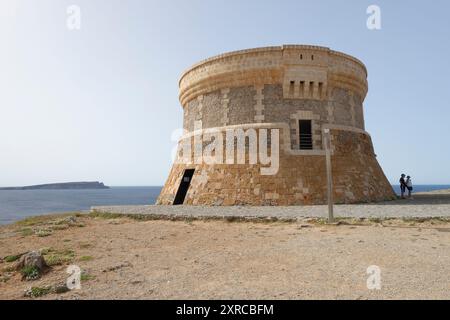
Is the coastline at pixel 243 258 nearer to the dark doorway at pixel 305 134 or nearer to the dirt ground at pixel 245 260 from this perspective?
the dirt ground at pixel 245 260

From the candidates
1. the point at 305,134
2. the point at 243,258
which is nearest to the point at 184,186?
the point at 305,134

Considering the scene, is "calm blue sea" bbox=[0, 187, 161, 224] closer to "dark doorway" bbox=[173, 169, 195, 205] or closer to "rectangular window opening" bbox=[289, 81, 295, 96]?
"dark doorway" bbox=[173, 169, 195, 205]

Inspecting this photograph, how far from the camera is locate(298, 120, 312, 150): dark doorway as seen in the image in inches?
630

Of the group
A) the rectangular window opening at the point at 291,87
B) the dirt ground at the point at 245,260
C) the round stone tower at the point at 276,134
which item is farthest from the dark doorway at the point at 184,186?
the rectangular window opening at the point at 291,87

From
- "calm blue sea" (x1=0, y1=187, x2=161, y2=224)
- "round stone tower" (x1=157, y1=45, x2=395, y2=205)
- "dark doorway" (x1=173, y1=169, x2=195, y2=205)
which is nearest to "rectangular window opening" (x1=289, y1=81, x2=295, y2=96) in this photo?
"round stone tower" (x1=157, y1=45, x2=395, y2=205)

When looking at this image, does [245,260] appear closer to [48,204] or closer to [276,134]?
[276,134]

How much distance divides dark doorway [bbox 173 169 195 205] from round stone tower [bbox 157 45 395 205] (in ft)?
0.21

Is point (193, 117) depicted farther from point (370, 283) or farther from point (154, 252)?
point (370, 283)

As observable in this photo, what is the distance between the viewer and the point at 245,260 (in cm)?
595

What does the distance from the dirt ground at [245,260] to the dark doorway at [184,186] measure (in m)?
6.96

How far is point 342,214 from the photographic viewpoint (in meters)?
10.8

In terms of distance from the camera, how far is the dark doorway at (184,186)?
677 inches

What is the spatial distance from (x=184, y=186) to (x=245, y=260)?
12.1 meters
